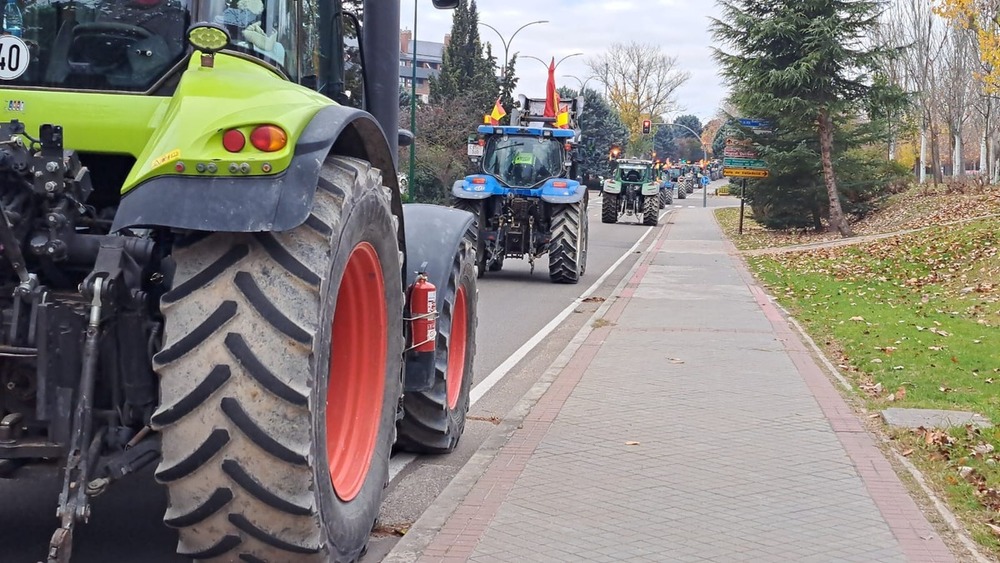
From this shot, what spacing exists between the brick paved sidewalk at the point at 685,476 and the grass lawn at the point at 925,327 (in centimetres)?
38

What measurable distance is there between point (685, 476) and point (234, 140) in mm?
3943

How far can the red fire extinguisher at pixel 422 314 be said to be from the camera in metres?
5.79

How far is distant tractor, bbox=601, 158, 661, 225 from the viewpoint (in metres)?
45.7

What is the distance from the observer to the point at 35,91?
4.20m

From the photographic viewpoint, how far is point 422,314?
5.80 metres

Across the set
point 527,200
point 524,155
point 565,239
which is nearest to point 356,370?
point 565,239

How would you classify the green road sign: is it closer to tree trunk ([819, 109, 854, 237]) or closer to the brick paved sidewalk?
tree trunk ([819, 109, 854, 237])

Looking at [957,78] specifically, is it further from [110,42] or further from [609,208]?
[110,42]

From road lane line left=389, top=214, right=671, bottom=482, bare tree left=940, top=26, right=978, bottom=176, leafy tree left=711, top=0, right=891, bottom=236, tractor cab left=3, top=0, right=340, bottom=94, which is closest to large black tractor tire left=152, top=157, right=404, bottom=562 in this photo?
tractor cab left=3, top=0, right=340, bottom=94

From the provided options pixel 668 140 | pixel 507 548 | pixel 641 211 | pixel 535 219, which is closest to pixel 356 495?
pixel 507 548

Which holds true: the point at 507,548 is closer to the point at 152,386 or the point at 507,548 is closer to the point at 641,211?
the point at 152,386

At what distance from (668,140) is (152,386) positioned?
5419 inches

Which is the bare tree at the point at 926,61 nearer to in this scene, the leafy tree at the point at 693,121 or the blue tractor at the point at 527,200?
the blue tractor at the point at 527,200

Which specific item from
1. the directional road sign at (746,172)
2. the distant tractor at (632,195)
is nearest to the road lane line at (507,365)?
the directional road sign at (746,172)
